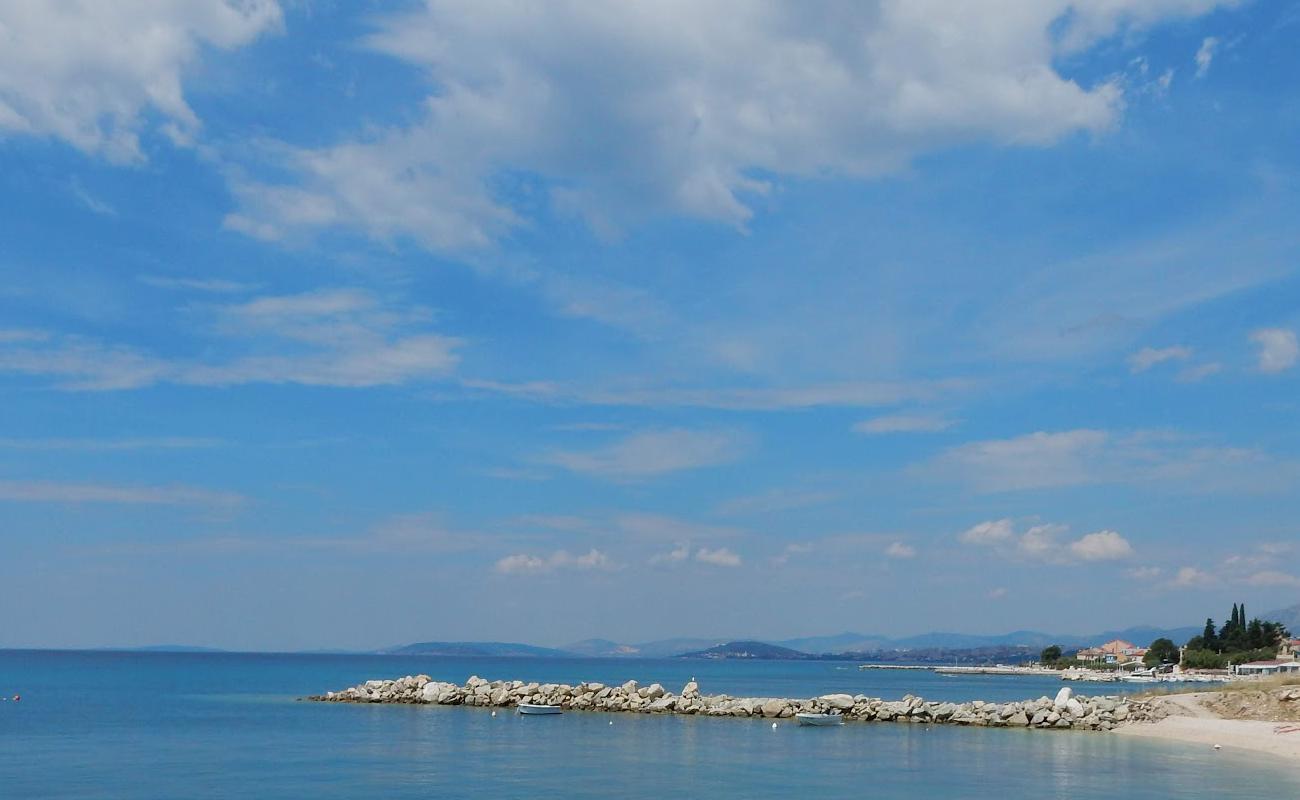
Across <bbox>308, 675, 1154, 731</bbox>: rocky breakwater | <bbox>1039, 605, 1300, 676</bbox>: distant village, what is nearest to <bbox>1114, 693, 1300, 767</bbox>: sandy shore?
<bbox>308, 675, 1154, 731</bbox>: rocky breakwater

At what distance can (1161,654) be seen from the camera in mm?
142750

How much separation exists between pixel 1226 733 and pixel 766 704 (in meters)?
21.2

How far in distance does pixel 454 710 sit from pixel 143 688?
4745 cm

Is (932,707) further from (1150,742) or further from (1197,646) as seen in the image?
(1197,646)

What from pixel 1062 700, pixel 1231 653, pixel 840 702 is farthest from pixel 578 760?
pixel 1231 653

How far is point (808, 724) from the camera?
170ft

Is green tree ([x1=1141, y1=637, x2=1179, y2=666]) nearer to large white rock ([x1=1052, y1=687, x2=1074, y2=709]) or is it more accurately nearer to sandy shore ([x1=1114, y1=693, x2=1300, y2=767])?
sandy shore ([x1=1114, y1=693, x2=1300, y2=767])

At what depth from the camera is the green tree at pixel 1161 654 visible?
457 ft

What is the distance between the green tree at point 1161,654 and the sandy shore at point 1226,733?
97413 millimetres

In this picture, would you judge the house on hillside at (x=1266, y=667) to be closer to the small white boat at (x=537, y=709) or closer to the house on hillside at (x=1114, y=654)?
the house on hillside at (x=1114, y=654)

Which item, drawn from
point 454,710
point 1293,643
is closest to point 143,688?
Result: point 454,710

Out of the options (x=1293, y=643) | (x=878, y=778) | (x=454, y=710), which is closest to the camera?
(x=878, y=778)

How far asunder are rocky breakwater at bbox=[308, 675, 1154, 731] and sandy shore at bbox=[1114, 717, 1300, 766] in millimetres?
1816

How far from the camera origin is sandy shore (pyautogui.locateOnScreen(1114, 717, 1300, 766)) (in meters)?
40.3
